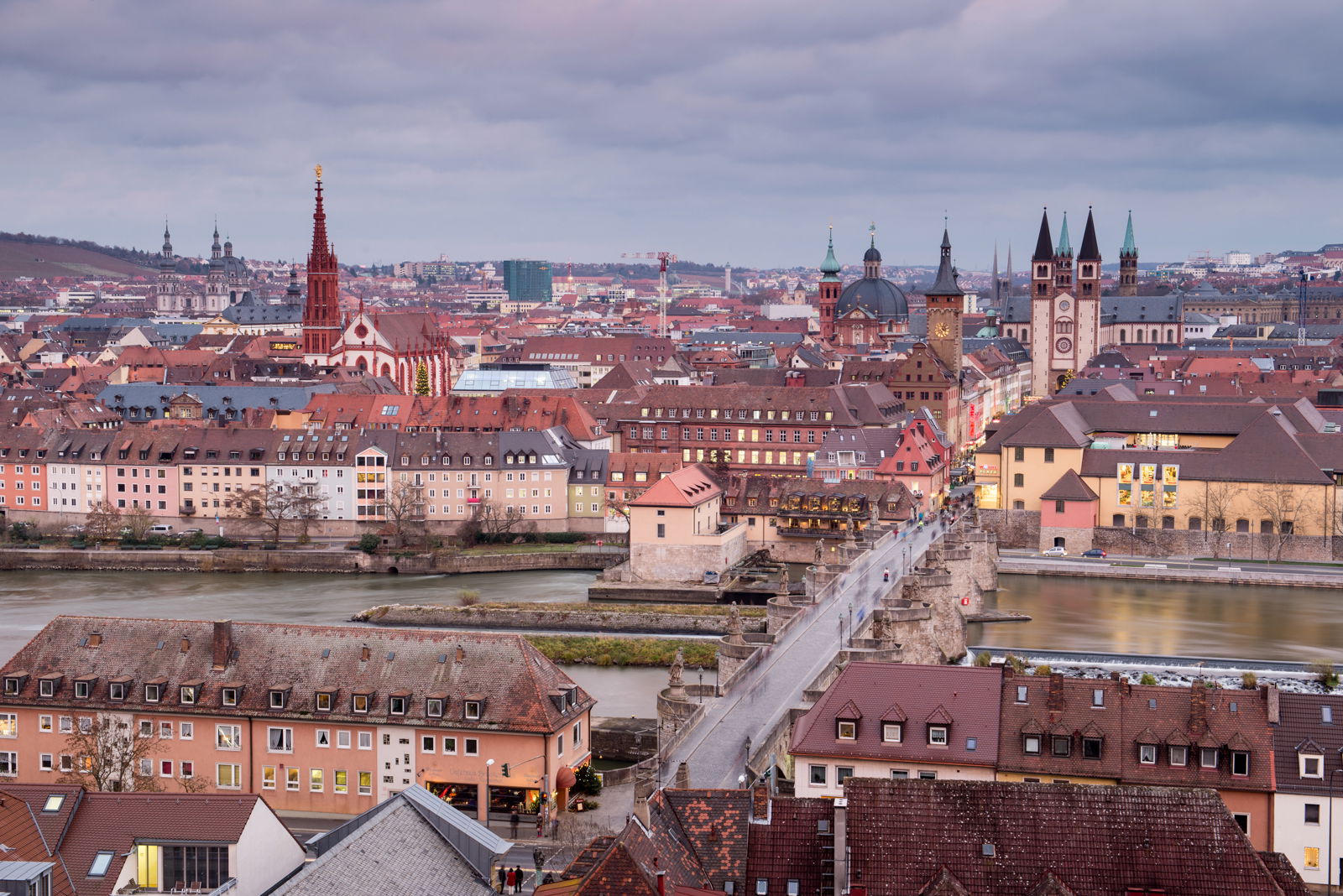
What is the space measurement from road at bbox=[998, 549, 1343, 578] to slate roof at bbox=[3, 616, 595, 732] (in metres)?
31.0

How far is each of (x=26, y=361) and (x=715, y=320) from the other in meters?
80.9

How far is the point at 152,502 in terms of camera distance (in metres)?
64.8

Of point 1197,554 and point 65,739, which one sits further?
point 1197,554

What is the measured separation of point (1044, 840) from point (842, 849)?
204 centimetres

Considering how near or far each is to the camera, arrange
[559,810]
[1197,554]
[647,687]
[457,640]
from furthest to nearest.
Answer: [1197,554]
[647,687]
[457,640]
[559,810]

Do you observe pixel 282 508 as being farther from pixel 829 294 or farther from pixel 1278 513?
pixel 829 294

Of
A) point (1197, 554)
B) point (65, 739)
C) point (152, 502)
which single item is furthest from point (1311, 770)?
point (152, 502)

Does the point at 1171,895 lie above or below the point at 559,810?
above

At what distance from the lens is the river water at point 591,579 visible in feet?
141

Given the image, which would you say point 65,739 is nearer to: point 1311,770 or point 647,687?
point 647,687

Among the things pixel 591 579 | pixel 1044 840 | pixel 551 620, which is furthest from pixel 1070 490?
pixel 1044 840

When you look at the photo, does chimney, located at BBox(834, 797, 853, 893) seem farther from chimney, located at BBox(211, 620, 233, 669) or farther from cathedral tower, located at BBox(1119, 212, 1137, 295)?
cathedral tower, located at BBox(1119, 212, 1137, 295)

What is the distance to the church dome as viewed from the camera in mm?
127500

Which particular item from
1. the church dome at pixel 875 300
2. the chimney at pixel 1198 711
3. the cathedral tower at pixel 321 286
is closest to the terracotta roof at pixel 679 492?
the chimney at pixel 1198 711
